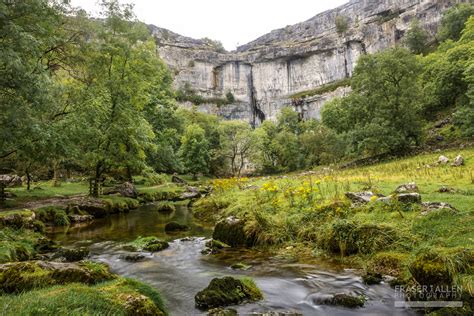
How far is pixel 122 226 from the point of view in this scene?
15.3m

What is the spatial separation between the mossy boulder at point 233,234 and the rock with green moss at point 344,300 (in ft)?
14.4

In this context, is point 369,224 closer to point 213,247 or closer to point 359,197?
point 359,197

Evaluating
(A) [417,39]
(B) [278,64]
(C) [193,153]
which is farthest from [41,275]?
(B) [278,64]

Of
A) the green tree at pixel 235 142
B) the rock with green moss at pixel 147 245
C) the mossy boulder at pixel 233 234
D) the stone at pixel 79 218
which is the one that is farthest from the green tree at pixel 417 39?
the rock with green moss at pixel 147 245

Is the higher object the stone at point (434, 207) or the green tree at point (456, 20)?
the green tree at point (456, 20)

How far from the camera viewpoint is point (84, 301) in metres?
4.57

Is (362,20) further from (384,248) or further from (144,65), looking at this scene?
(384,248)

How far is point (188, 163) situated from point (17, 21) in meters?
38.5

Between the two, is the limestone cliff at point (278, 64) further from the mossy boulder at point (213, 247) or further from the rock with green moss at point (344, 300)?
the rock with green moss at point (344, 300)

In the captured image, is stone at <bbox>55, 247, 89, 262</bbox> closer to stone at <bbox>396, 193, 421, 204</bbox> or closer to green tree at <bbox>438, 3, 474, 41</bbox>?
stone at <bbox>396, 193, 421, 204</bbox>

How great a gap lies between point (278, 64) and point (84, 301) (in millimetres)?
102649

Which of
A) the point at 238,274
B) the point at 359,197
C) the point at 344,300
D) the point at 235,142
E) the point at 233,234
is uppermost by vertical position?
the point at 235,142

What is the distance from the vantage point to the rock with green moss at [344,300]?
19.2 feet

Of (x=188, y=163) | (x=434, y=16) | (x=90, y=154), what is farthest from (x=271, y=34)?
(x=90, y=154)
